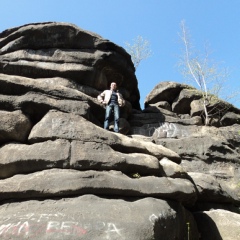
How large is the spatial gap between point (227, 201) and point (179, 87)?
8.41 m

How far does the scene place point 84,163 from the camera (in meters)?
7.29

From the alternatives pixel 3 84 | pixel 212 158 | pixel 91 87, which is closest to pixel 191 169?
pixel 212 158

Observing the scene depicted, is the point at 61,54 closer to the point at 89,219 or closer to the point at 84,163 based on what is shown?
the point at 84,163

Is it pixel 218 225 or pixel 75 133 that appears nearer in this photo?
pixel 75 133

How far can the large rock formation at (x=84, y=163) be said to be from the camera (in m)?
6.16

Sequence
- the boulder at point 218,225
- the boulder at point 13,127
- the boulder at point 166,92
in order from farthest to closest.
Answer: the boulder at point 166,92, the boulder at point 218,225, the boulder at point 13,127

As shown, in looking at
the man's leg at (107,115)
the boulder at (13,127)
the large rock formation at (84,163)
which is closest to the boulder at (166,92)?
the large rock formation at (84,163)

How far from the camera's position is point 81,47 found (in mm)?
13703

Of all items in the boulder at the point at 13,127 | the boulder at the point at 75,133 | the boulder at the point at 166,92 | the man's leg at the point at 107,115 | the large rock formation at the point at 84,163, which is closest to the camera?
the large rock formation at the point at 84,163

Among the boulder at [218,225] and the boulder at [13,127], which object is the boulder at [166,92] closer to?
the boulder at [218,225]

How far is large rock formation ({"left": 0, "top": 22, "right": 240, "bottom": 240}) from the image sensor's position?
6.16m

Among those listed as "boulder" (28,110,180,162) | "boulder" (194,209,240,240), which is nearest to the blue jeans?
"boulder" (28,110,180,162)

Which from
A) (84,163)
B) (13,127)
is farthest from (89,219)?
(13,127)

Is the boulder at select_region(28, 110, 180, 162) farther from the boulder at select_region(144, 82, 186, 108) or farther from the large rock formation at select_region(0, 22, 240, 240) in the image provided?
the boulder at select_region(144, 82, 186, 108)
